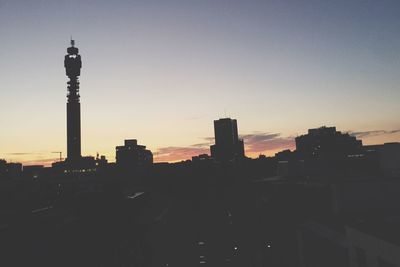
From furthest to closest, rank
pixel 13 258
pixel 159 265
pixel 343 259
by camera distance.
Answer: pixel 159 265, pixel 343 259, pixel 13 258

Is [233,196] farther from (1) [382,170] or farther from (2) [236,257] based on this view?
(1) [382,170]

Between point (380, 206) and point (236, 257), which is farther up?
point (380, 206)

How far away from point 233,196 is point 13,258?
94.7 metres

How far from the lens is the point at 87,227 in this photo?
43.0 m

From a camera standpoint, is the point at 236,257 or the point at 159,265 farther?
the point at 236,257

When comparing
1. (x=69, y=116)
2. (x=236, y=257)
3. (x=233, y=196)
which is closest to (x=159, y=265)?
(x=236, y=257)

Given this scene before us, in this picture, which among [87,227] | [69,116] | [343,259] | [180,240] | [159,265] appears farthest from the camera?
[69,116]

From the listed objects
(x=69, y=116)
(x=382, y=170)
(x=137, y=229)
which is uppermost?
(x=69, y=116)

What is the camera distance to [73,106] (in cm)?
17400

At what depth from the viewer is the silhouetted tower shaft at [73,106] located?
6870 inches

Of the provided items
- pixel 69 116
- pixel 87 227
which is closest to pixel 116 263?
pixel 87 227

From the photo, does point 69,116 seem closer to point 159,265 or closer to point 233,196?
point 233,196

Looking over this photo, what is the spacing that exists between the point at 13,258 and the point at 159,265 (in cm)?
2469

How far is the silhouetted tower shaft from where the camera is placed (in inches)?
6870
